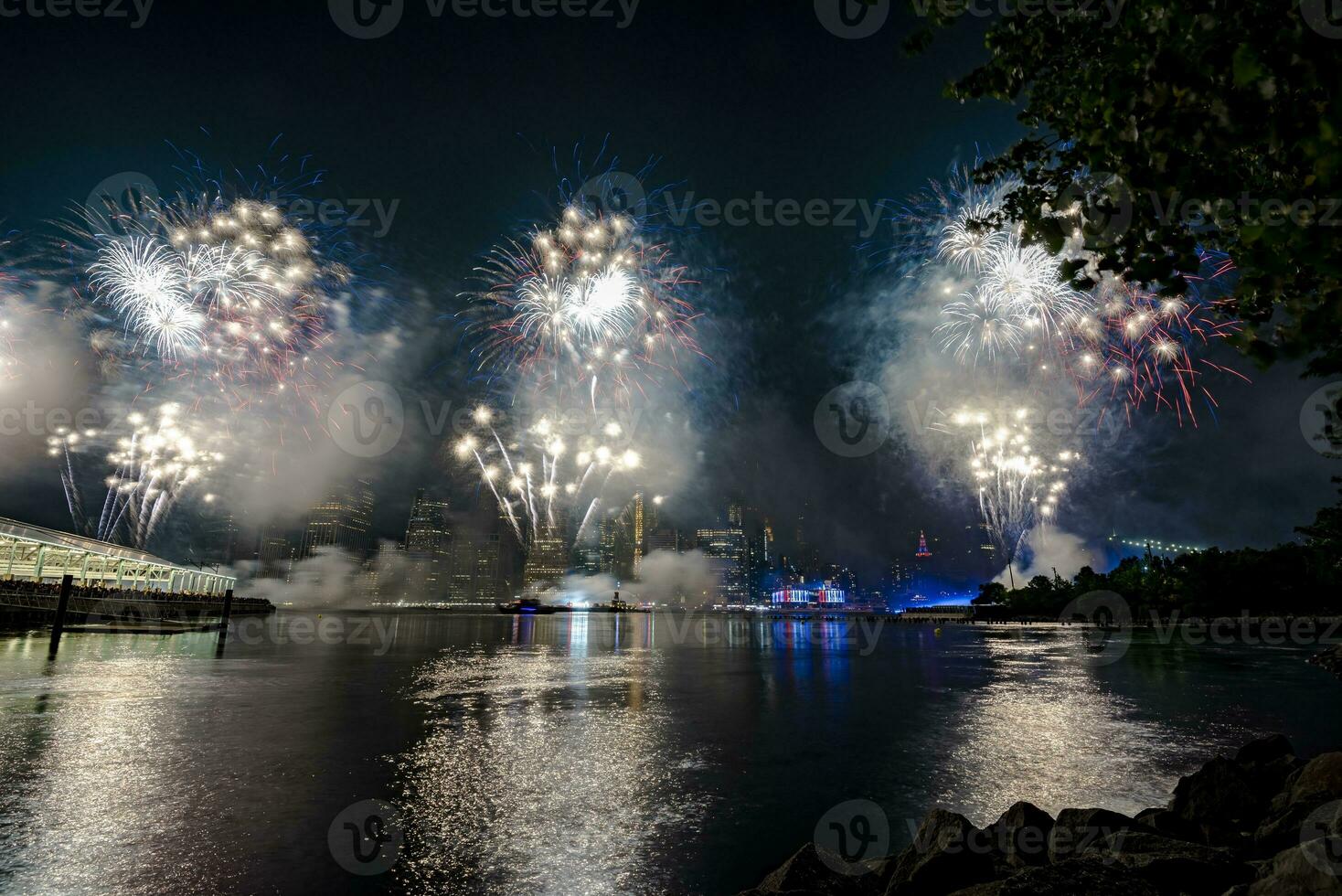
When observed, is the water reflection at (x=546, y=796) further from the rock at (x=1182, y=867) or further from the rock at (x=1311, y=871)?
the rock at (x=1311, y=871)

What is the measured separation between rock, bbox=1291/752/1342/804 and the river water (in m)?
2.74

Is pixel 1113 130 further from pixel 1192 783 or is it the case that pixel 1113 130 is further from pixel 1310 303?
pixel 1192 783

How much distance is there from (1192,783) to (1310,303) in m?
9.53

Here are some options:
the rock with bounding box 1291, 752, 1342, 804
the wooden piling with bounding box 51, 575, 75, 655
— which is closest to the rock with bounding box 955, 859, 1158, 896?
the rock with bounding box 1291, 752, 1342, 804

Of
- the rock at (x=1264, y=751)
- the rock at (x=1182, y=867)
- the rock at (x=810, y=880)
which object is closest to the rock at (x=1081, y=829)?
the rock at (x=1182, y=867)

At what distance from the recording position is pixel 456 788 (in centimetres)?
1302

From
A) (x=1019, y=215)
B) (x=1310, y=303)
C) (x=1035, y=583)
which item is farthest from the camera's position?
(x=1035, y=583)

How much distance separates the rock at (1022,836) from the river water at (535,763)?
203cm

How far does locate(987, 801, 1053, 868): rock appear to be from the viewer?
867cm

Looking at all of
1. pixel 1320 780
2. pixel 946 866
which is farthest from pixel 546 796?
pixel 1320 780

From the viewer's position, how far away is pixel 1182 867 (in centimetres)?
684

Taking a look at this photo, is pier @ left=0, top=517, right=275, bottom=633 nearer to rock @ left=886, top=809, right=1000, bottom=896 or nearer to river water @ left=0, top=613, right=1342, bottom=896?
river water @ left=0, top=613, right=1342, bottom=896

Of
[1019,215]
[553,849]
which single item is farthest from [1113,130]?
[553,849]

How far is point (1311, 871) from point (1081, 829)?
14.3 ft
